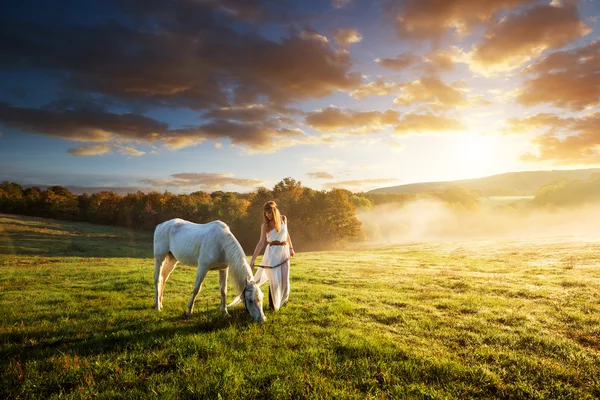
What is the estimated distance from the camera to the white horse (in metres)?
7.43

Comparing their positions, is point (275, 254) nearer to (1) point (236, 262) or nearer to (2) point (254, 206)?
(1) point (236, 262)

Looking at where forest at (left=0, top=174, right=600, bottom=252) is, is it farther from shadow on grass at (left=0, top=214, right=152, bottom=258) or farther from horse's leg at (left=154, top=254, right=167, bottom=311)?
horse's leg at (left=154, top=254, right=167, bottom=311)

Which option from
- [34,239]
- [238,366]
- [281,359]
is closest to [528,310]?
[281,359]

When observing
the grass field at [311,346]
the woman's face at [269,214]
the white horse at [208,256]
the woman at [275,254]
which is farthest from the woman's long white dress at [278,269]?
the white horse at [208,256]

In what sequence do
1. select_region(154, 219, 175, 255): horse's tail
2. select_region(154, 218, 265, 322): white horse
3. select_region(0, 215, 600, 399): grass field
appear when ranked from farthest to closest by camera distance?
select_region(154, 219, 175, 255): horse's tail
select_region(154, 218, 265, 322): white horse
select_region(0, 215, 600, 399): grass field

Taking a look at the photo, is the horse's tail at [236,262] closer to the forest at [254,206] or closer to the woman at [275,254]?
the woman at [275,254]

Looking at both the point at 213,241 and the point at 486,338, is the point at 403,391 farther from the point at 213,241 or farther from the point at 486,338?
the point at 213,241

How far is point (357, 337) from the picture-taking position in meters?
6.43

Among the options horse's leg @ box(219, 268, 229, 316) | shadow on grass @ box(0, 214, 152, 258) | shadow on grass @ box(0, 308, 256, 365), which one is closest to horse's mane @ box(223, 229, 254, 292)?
horse's leg @ box(219, 268, 229, 316)

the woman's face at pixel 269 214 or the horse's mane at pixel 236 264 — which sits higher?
the woman's face at pixel 269 214

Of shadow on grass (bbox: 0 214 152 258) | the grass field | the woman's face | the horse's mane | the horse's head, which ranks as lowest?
shadow on grass (bbox: 0 214 152 258)

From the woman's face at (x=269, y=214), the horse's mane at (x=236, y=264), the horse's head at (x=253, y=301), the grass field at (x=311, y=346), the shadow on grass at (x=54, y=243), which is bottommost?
the shadow on grass at (x=54, y=243)

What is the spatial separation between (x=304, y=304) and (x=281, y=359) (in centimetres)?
415

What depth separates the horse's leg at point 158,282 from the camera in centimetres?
893
